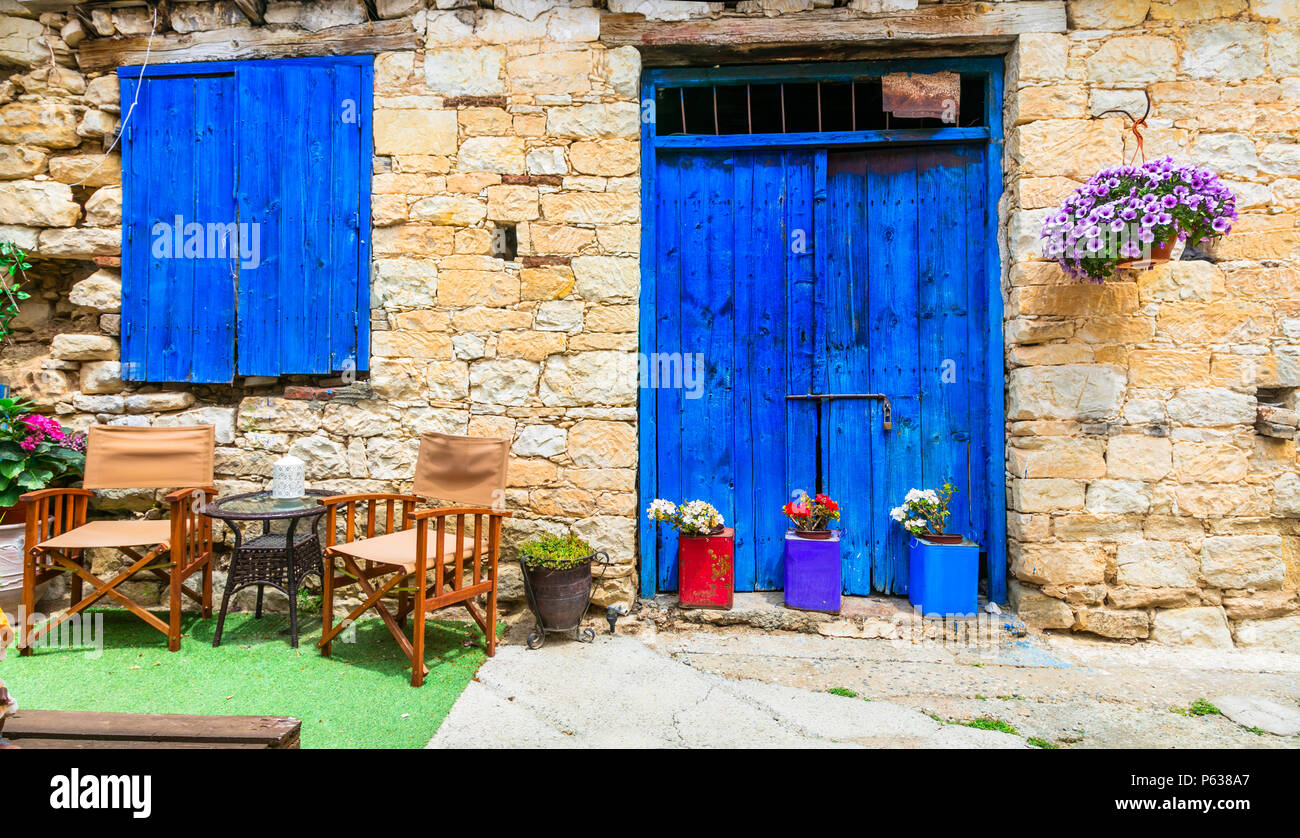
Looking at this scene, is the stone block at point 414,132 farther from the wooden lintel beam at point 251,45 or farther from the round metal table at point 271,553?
the round metal table at point 271,553

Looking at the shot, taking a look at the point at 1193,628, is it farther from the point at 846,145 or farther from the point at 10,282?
the point at 10,282

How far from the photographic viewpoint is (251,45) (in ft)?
12.6

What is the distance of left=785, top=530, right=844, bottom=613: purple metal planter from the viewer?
3635 millimetres

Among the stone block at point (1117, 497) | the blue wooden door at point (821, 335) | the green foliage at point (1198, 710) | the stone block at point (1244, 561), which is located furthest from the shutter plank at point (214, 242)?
the stone block at point (1244, 561)

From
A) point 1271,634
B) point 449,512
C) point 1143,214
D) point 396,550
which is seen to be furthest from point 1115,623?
point 396,550

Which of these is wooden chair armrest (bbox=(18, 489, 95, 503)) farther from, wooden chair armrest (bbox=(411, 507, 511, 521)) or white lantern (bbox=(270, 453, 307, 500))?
wooden chair armrest (bbox=(411, 507, 511, 521))

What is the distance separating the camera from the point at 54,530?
11.6 feet

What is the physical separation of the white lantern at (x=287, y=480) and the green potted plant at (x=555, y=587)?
119cm

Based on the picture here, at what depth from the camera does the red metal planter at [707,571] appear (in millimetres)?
3670

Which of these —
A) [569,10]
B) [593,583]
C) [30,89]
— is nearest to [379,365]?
[593,583]

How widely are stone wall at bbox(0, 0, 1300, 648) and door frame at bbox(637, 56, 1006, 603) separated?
4.0 inches

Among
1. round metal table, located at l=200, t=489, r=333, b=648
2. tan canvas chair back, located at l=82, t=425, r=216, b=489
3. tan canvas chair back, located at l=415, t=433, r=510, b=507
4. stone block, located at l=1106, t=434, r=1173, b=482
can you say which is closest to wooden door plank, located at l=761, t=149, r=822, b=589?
stone block, located at l=1106, t=434, r=1173, b=482

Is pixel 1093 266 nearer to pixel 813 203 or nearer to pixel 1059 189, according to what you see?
pixel 1059 189

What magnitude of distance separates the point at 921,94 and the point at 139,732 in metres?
4.38
